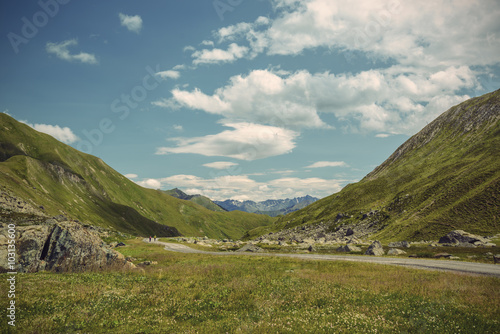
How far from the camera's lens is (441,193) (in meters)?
114

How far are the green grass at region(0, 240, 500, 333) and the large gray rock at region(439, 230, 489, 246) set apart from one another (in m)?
59.2

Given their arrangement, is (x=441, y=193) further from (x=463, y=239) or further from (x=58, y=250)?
(x=58, y=250)

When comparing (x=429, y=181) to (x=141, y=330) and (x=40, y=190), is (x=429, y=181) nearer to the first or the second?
(x=141, y=330)

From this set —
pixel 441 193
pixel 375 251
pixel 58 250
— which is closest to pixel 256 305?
pixel 58 250

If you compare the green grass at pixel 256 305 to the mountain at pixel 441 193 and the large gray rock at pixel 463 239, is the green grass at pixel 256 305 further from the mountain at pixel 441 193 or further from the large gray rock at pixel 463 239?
the mountain at pixel 441 193

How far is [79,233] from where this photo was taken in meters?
29.8

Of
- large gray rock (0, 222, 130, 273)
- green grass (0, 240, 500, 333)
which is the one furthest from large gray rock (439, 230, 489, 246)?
large gray rock (0, 222, 130, 273)

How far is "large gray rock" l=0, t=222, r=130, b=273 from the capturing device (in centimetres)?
2509

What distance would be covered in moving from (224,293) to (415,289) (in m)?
14.9

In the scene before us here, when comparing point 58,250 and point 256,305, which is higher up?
point 58,250

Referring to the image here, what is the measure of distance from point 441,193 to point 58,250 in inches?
5343

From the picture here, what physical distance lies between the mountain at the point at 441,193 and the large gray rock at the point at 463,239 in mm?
11575

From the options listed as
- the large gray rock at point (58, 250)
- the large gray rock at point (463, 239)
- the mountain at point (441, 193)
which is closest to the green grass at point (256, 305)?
the large gray rock at point (58, 250)

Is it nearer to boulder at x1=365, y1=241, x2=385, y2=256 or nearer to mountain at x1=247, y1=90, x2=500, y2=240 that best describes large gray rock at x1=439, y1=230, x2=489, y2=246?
mountain at x1=247, y1=90, x2=500, y2=240
